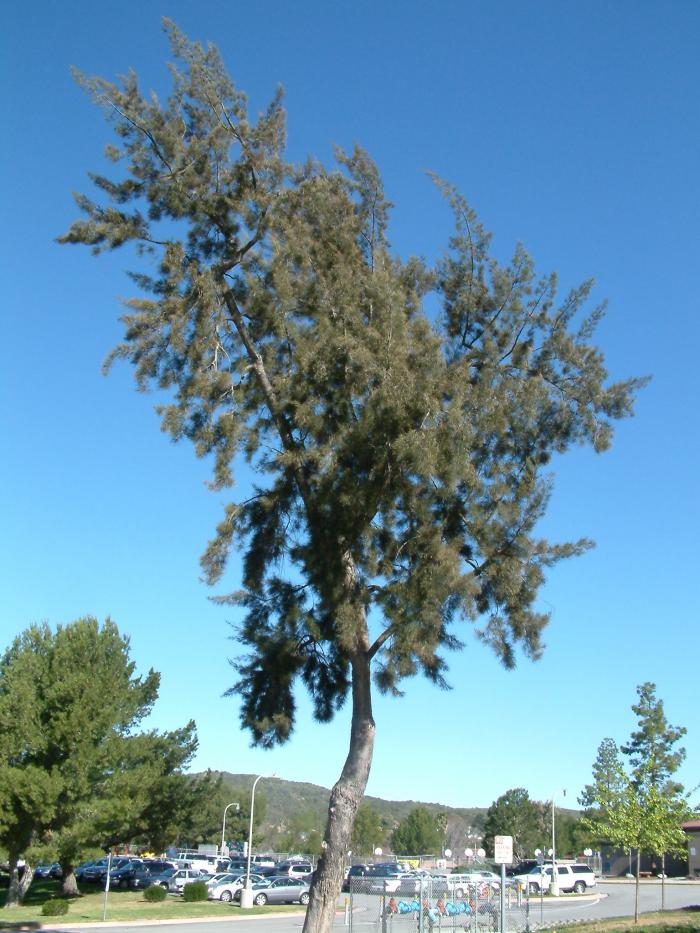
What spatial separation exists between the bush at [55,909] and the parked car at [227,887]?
1174 centimetres

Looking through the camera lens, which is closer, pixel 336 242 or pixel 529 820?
pixel 336 242

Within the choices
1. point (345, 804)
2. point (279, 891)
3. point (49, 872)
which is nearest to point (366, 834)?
point (49, 872)

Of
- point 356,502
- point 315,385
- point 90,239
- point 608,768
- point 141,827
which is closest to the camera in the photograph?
point 356,502

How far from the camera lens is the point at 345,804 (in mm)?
14141

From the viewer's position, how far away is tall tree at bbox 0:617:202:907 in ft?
108

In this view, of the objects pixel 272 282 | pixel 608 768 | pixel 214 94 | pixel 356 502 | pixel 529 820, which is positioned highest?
pixel 214 94

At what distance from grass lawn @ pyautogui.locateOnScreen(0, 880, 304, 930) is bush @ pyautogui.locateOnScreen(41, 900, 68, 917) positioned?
0.77 feet

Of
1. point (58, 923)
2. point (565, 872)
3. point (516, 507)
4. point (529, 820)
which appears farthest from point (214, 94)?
point (529, 820)

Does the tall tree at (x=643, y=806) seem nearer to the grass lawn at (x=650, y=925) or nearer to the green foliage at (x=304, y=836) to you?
the grass lawn at (x=650, y=925)

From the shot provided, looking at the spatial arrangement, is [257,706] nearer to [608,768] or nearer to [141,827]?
[608,768]

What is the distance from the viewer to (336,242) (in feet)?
53.8

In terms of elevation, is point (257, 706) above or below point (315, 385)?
below

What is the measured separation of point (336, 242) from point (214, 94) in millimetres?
3582

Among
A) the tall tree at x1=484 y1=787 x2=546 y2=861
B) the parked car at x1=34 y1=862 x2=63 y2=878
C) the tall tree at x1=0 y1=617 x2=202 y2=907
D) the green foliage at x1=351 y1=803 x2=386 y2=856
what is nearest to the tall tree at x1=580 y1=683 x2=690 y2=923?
the tall tree at x1=0 y1=617 x2=202 y2=907
